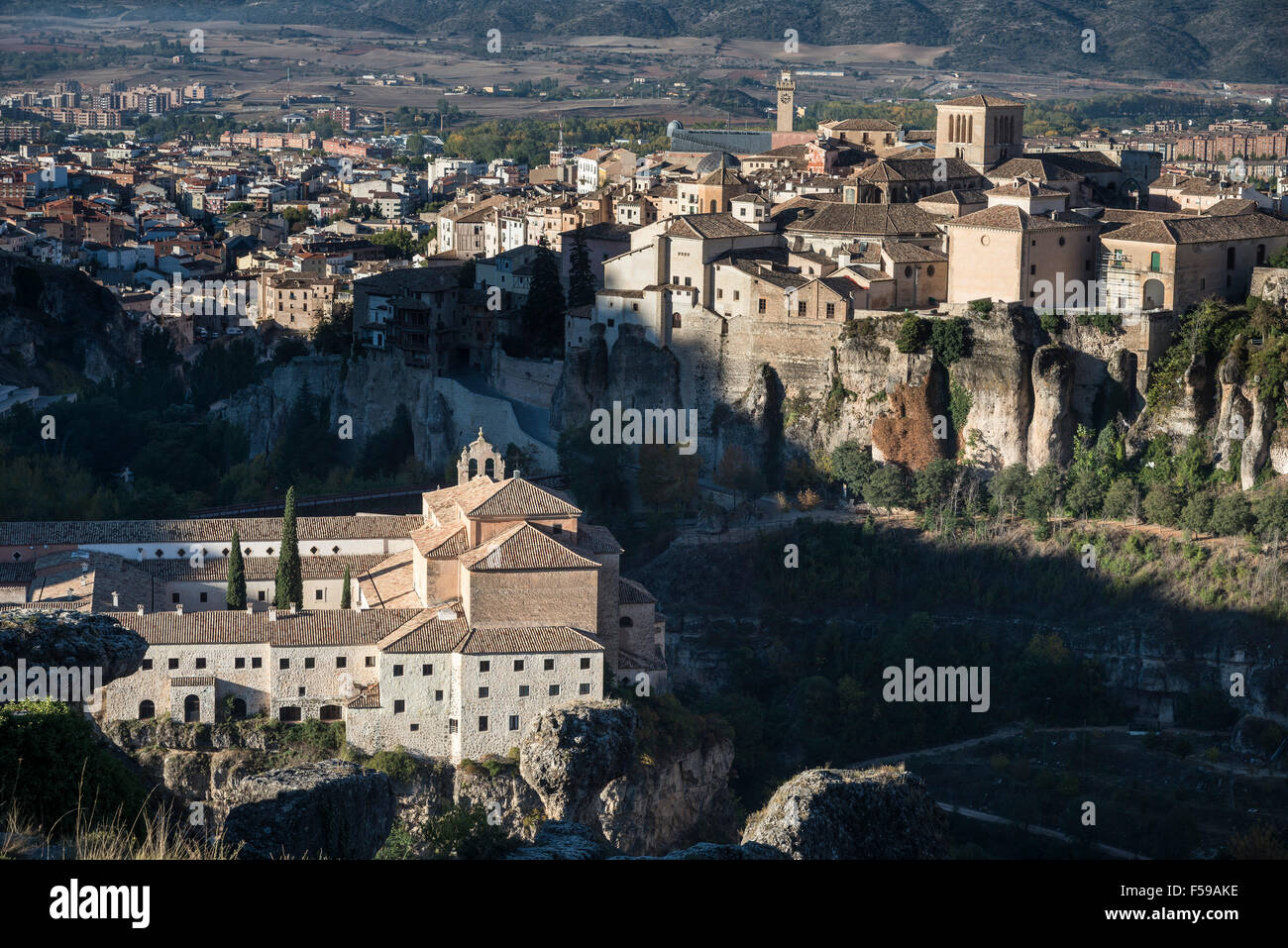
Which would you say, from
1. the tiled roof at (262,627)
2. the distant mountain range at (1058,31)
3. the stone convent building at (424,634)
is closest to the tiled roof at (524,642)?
the stone convent building at (424,634)

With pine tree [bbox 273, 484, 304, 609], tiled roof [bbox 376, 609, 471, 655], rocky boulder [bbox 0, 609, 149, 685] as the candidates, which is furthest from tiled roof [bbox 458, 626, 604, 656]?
rocky boulder [bbox 0, 609, 149, 685]

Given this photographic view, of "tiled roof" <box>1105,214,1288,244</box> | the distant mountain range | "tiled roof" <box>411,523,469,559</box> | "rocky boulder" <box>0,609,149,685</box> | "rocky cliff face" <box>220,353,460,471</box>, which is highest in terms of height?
the distant mountain range

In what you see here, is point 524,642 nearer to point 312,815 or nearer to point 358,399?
point 312,815

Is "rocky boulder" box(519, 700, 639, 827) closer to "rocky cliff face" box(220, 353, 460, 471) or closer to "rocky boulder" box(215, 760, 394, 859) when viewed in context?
"rocky boulder" box(215, 760, 394, 859)

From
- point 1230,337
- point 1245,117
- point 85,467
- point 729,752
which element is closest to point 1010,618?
point 1230,337

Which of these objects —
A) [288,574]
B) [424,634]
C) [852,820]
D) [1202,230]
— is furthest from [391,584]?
[1202,230]

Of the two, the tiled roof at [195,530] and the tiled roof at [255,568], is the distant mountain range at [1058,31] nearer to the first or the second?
the tiled roof at [195,530]
